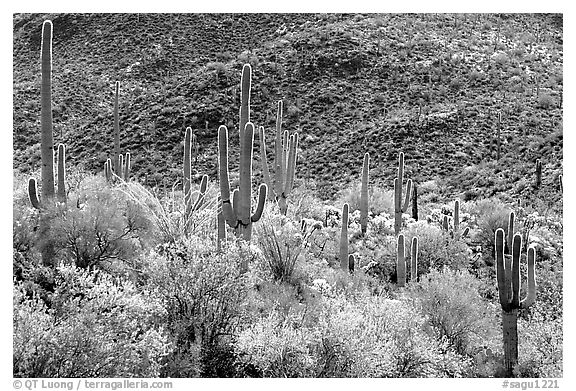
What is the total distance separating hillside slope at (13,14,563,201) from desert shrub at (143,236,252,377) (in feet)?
72.5

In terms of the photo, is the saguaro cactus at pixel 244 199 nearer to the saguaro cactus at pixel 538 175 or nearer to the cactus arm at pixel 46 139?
the cactus arm at pixel 46 139

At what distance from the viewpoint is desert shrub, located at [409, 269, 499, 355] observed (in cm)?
1680

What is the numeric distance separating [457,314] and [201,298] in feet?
24.3

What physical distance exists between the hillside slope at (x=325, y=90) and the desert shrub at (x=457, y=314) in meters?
14.8

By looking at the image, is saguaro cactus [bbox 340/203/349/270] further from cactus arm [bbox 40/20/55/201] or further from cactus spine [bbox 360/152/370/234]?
cactus arm [bbox 40/20/55/201]

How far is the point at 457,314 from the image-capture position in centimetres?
1736

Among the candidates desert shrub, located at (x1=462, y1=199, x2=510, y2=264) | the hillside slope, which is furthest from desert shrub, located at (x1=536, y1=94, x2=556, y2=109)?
desert shrub, located at (x1=462, y1=199, x2=510, y2=264)

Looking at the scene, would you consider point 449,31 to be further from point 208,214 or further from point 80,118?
point 208,214

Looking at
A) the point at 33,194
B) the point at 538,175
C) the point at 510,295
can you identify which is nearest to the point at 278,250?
the point at 510,295

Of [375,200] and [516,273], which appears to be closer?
[516,273]

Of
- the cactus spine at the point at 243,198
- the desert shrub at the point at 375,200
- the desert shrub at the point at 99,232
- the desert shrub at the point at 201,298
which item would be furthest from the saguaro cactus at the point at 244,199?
the desert shrub at the point at 375,200

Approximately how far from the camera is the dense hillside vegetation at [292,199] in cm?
1258

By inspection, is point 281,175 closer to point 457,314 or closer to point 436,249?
point 436,249

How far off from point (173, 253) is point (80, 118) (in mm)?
31790
